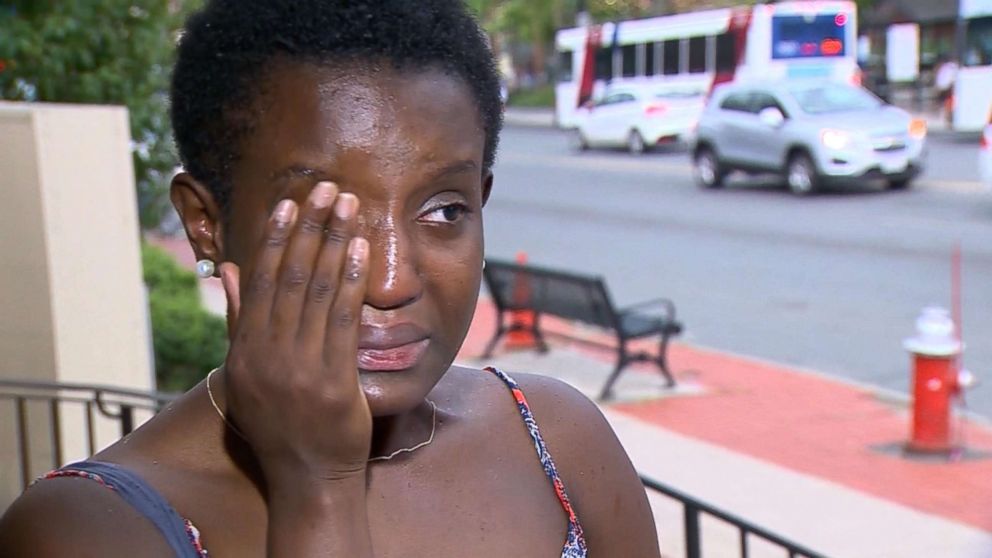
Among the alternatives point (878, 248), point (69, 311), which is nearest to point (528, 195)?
point (878, 248)

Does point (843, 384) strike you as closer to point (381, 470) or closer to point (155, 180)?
point (155, 180)

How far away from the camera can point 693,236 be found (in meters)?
15.5

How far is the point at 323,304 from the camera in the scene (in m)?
1.07

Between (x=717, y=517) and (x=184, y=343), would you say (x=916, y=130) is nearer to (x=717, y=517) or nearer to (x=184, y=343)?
(x=184, y=343)

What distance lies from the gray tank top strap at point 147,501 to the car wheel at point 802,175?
18.0 meters

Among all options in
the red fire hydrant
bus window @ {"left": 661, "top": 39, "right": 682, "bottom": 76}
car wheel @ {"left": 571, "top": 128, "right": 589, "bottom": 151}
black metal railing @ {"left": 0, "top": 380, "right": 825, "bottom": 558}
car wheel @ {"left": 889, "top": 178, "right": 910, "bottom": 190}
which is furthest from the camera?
car wheel @ {"left": 571, "top": 128, "right": 589, "bottom": 151}

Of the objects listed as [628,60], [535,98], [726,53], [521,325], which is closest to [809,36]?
[726,53]

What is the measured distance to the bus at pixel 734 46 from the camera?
2678cm

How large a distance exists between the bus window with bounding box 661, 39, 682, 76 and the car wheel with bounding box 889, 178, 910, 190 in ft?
35.9

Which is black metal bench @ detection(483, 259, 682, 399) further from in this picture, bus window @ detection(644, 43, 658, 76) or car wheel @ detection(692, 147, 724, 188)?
bus window @ detection(644, 43, 658, 76)

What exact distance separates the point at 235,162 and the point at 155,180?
6.12 meters

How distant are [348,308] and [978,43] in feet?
72.5

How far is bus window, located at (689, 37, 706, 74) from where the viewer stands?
28.4m

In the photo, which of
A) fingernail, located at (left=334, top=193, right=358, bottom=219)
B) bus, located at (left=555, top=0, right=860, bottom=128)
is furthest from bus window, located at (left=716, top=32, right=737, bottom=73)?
fingernail, located at (left=334, top=193, right=358, bottom=219)
